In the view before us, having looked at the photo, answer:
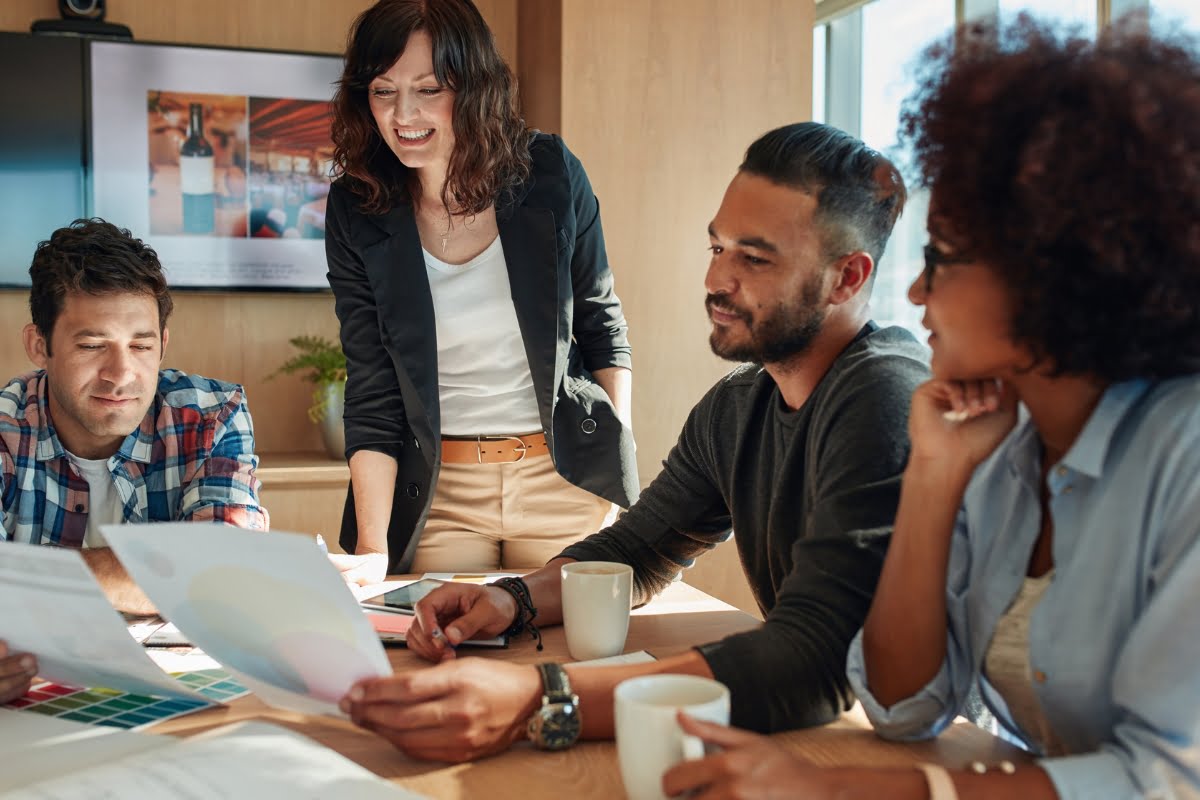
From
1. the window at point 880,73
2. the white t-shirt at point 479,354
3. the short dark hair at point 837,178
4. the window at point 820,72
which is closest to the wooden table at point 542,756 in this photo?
the short dark hair at point 837,178

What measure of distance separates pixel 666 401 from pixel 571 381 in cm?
131

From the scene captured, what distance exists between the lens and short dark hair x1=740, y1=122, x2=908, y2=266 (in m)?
1.41

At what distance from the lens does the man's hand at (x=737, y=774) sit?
0.77 meters

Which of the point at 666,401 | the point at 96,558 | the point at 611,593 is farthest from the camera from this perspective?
the point at 666,401

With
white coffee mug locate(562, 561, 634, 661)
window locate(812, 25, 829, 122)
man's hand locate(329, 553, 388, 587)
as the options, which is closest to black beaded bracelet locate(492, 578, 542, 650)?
white coffee mug locate(562, 561, 634, 661)

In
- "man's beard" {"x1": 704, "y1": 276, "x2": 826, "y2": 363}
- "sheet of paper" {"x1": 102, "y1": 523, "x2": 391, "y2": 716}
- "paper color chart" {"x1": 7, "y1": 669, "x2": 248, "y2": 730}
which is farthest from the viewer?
"man's beard" {"x1": 704, "y1": 276, "x2": 826, "y2": 363}

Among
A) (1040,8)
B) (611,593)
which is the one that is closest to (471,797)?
(611,593)

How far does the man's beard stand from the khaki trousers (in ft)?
2.38

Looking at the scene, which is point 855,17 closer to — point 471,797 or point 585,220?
point 585,220

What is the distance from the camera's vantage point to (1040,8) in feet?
3.14

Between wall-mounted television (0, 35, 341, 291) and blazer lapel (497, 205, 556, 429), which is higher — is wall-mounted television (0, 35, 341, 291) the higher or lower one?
the higher one

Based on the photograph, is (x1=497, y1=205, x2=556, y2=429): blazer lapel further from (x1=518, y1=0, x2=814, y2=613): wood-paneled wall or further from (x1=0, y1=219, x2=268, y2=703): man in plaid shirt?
(x1=518, y1=0, x2=814, y2=613): wood-paneled wall

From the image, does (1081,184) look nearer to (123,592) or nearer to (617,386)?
(123,592)

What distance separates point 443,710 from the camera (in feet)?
3.08
